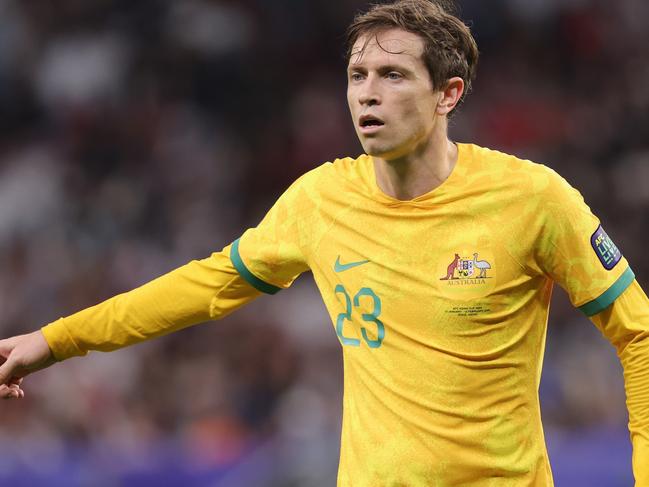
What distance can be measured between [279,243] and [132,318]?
0.56 m

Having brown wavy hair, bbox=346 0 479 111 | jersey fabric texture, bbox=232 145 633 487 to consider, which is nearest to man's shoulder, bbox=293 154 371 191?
jersey fabric texture, bbox=232 145 633 487

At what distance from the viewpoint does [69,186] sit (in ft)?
32.4

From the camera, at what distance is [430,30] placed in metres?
3.94

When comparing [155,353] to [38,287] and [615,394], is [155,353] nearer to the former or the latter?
[38,287]

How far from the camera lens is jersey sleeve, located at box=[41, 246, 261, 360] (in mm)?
4176

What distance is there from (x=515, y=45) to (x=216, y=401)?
168 inches

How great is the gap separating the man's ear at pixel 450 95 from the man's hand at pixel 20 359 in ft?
5.07

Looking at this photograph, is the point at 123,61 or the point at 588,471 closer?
the point at 588,471

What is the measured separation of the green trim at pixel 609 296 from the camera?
3736 millimetres

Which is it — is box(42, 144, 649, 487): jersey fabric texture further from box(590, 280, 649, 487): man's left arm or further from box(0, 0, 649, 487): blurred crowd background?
box(0, 0, 649, 487): blurred crowd background

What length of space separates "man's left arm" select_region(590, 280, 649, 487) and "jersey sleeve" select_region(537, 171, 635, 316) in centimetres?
4

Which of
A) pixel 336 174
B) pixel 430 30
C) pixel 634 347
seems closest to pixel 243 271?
pixel 336 174

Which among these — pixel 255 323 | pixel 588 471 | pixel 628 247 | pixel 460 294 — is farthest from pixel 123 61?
pixel 460 294

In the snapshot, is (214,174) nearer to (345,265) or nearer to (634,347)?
(345,265)
